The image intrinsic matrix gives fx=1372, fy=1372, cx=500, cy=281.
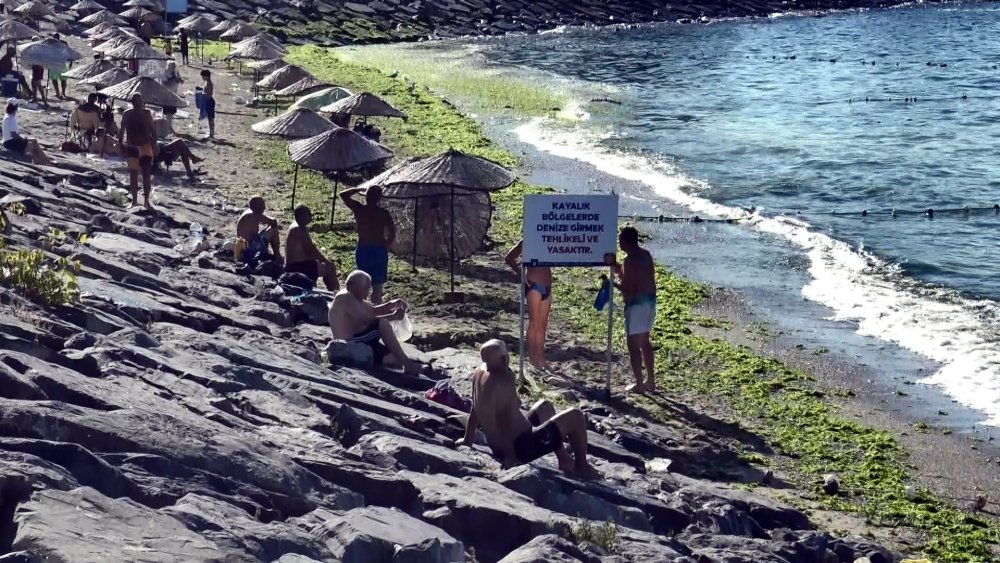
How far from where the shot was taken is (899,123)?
151 feet

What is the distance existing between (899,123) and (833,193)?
15.9m

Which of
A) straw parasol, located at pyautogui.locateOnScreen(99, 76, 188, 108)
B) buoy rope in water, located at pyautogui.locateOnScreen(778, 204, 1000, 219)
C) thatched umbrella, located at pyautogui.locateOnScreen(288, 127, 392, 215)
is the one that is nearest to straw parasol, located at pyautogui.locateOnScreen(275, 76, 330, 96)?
straw parasol, located at pyautogui.locateOnScreen(99, 76, 188, 108)

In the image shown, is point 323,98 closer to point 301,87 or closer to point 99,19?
point 301,87

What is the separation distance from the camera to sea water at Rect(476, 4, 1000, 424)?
808 inches

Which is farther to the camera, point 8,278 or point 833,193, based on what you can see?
point 833,193

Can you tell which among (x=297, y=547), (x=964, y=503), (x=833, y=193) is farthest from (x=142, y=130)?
(x=833, y=193)

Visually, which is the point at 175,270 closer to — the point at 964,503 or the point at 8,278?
the point at 8,278

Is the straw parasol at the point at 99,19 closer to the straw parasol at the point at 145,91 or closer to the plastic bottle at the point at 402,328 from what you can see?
the straw parasol at the point at 145,91

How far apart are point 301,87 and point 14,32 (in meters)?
7.17

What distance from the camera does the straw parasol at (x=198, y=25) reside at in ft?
163

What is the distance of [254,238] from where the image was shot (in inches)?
688

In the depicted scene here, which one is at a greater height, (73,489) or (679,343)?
(73,489)

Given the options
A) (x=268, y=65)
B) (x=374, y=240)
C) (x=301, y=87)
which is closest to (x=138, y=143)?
(x=374, y=240)

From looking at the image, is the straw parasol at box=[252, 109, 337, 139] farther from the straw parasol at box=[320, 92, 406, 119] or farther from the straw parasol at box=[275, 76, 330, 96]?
the straw parasol at box=[275, 76, 330, 96]
